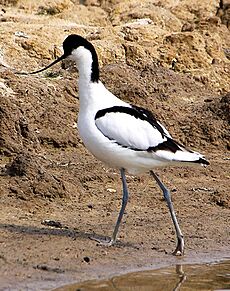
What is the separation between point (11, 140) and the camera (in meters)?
12.3

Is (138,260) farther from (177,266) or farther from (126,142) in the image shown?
(126,142)

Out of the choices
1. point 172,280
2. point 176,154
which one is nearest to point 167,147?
point 176,154

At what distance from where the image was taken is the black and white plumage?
29.9 feet

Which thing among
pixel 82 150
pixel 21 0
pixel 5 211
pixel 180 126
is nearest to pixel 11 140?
pixel 82 150

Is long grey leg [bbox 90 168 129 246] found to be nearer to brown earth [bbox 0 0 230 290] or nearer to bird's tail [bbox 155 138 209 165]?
brown earth [bbox 0 0 230 290]

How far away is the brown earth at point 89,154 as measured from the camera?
9.19 metres

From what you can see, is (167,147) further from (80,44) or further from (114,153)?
(80,44)

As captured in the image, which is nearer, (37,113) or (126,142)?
(126,142)

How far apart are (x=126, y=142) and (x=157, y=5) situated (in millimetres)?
11112

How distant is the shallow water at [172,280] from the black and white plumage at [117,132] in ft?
1.46

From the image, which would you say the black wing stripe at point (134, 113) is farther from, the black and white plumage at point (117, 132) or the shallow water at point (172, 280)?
the shallow water at point (172, 280)

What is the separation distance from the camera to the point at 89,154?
13125mm

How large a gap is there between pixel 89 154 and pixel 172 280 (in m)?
4.59

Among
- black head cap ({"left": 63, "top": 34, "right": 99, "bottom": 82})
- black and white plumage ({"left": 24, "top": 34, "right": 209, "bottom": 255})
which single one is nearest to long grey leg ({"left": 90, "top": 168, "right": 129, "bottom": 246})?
black and white plumage ({"left": 24, "top": 34, "right": 209, "bottom": 255})
